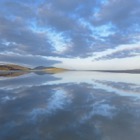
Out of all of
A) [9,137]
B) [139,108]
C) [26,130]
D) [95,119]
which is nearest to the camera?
[9,137]

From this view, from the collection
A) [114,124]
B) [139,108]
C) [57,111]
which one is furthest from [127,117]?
[57,111]

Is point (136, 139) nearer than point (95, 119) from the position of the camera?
Yes

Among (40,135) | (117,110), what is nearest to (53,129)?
(40,135)

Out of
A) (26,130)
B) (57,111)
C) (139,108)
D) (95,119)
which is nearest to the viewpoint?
(26,130)

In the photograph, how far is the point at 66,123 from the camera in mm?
10734

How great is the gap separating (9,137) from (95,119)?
4659 mm

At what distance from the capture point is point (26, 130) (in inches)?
369

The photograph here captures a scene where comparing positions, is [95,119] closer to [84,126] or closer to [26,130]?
[84,126]

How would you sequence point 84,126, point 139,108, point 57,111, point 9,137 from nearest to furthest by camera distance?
point 9,137 → point 84,126 → point 57,111 → point 139,108

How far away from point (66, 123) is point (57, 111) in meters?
2.66

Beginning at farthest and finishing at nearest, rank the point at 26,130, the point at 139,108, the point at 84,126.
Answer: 1. the point at 139,108
2. the point at 84,126
3. the point at 26,130

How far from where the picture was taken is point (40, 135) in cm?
883

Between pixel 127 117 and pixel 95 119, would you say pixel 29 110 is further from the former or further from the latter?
pixel 127 117

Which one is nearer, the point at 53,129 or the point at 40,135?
the point at 40,135
